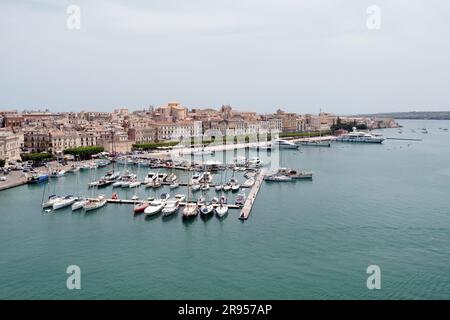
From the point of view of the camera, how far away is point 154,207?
440 inches

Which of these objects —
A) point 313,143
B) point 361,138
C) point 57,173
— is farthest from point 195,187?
point 361,138

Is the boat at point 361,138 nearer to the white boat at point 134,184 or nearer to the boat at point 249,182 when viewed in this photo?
the boat at point 249,182

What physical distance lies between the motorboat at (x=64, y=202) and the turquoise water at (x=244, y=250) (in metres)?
0.51

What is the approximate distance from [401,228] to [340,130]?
35580mm

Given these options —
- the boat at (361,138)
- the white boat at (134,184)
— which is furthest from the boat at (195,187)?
the boat at (361,138)

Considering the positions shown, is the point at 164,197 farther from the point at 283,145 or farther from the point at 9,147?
the point at 283,145

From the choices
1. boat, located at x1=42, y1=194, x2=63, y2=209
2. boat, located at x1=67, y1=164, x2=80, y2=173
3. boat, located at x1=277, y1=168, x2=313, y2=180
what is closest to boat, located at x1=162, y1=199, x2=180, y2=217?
boat, located at x1=42, y1=194, x2=63, y2=209

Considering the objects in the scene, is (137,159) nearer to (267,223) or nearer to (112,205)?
(112,205)

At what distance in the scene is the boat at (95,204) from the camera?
1159 centimetres

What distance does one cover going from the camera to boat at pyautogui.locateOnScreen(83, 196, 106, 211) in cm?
1159

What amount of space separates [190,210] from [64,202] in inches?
144

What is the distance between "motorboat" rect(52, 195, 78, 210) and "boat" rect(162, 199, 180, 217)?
2770 millimetres

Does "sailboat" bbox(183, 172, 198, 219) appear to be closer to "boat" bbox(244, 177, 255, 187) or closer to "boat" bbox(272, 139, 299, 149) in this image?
"boat" bbox(244, 177, 255, 187)
